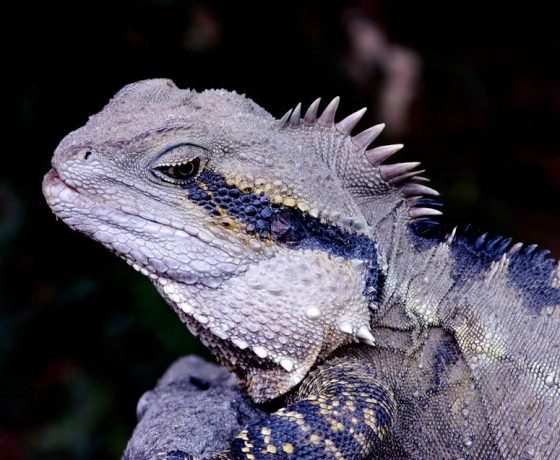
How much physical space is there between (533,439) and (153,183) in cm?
167

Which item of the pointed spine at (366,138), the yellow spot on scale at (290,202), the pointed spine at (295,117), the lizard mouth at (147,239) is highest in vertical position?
the pointed spine at (366,138)

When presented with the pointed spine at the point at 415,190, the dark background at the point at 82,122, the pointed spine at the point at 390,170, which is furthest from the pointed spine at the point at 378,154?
the dark background at the point at 82,122

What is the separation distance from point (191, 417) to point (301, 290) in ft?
2.99

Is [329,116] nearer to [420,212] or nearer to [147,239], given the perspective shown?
[420,212]

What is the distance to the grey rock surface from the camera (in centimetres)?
336

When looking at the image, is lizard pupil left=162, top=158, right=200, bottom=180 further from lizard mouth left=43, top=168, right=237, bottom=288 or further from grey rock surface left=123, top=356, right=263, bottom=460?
grey rock surface left=123, top=356, right=263, bottom=460

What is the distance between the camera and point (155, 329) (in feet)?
19.1

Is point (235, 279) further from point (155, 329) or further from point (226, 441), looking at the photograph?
point (155, 329)

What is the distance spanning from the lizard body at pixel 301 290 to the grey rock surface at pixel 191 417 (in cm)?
30

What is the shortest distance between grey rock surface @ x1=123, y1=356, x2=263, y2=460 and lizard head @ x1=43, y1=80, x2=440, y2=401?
1.37 ft

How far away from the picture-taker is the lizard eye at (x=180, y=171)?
3076 mm

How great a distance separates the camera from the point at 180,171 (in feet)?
10.1

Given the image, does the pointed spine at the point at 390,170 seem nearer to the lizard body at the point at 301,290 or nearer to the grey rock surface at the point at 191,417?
the lizard body at the point at 301,290

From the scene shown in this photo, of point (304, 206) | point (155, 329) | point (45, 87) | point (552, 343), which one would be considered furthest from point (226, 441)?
point (45, 87)
